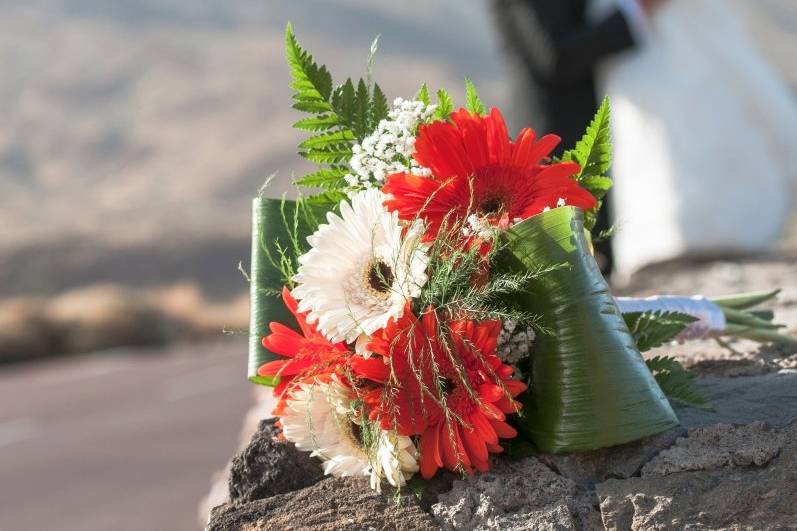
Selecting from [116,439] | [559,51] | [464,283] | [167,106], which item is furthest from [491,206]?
[167,106]

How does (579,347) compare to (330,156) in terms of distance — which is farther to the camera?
(330,156)

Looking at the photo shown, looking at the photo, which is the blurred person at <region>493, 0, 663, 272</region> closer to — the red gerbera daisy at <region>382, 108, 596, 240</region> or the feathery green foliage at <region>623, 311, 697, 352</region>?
the feathery green foliage at <region>623, 311, 697, 352</region>

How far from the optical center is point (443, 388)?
1.67 meters

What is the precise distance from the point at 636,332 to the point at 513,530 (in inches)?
20.8

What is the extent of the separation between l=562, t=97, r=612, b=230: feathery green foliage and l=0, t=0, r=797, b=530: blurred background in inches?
17.3

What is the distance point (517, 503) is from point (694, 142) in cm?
412

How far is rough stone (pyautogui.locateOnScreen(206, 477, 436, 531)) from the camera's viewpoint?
1.66 meters

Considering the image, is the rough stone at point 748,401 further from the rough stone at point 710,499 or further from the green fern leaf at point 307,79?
the green fern leaf at point 307,79

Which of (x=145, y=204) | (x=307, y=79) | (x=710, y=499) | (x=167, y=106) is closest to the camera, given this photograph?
(x=710, y=499)

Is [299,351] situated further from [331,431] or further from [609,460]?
[609,460]

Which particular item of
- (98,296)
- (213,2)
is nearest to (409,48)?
(213,2)

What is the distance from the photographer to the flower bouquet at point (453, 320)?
1645 millimetres

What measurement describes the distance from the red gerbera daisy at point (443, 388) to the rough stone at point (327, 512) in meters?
0.08

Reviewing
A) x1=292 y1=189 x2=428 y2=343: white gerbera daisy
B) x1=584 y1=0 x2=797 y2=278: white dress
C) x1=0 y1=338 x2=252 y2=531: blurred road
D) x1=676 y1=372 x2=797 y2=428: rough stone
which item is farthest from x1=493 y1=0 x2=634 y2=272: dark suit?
x1=292 y1=189 x2=428 y2=343: white gerbera daisy
